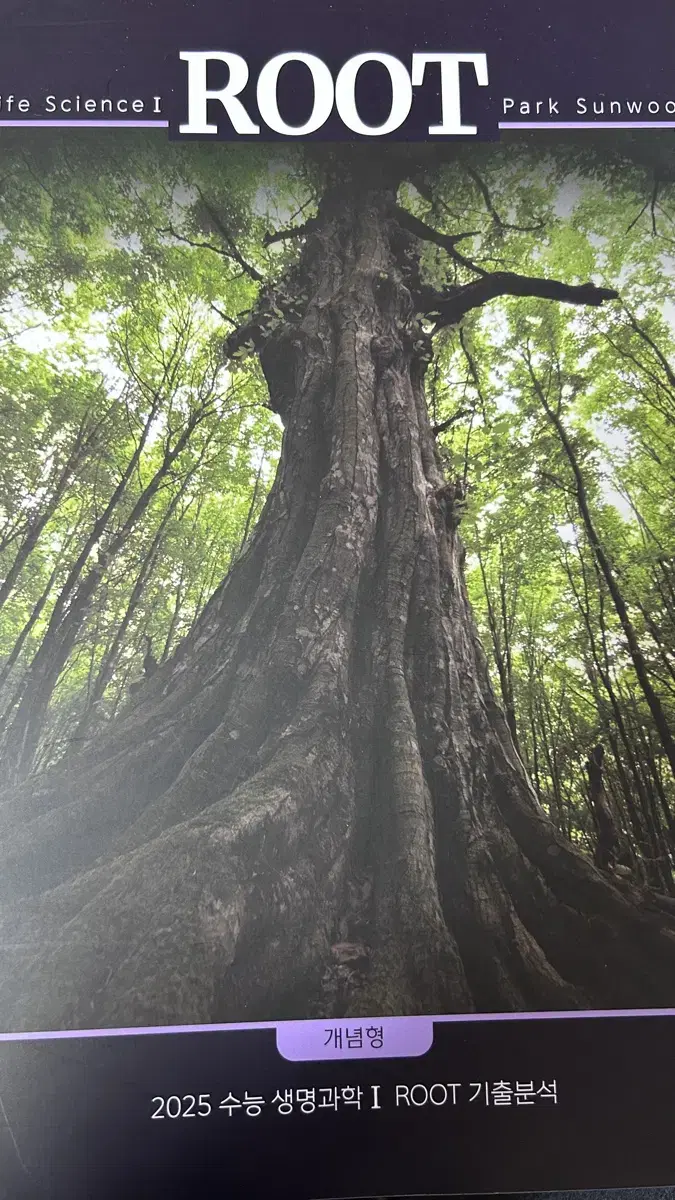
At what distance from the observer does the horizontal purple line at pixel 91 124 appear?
2.16m

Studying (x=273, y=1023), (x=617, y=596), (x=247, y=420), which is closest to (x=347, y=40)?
(x=247, y=420)

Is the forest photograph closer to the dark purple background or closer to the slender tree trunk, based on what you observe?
the slender tree trunk

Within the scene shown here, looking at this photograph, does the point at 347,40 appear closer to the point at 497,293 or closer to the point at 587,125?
the point at 587,125

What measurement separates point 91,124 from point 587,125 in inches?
74.2

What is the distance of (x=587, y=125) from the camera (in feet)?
7.36

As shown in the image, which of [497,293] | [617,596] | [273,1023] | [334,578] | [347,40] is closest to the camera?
[273,1023]

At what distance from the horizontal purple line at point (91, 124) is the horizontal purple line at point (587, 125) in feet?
4.31

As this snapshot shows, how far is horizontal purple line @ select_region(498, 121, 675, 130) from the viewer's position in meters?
2.22

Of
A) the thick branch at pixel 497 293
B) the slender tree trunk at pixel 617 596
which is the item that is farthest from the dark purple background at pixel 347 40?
the slender tree trunk at pixel 617 596

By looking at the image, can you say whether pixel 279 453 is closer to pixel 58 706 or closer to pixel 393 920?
pixel 58 706

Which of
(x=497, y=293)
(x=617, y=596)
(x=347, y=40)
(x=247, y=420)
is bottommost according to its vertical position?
(x=617, y=596)

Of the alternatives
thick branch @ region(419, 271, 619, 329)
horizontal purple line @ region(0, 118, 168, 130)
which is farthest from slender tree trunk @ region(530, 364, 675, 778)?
horizontal purple line @ region(0, 118, 168, 130)

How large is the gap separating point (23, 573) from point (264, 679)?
89cm

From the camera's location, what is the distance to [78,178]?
7.22 ft
